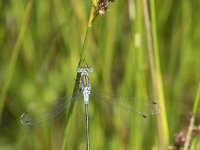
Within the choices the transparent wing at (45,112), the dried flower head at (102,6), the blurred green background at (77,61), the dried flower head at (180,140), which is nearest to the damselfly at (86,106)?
the transparent wing at (45,112)

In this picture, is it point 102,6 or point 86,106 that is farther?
point 86,106

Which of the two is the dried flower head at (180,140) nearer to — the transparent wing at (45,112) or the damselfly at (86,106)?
the damselfly at (86,106)

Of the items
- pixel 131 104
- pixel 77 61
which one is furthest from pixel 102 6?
pixel 77 61

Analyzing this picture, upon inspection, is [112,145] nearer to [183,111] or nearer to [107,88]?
[107,88]

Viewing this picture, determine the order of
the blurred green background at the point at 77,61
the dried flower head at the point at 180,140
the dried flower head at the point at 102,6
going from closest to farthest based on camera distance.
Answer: the dried flower head at the point at 102,6 → the dried flower head at the point at 180,140 → the blurred green background at the point at 77,61

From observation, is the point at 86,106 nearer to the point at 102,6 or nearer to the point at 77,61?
the point at 102,6

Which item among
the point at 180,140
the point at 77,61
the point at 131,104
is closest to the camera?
the point at 180,140

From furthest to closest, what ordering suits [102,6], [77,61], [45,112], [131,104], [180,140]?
[77,61]
[131,104]
[45,112]
[180,140]
[102,6]

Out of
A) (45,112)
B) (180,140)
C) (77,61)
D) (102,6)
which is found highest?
(77,61)

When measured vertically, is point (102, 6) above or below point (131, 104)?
above

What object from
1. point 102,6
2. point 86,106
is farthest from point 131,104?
point 102,6
